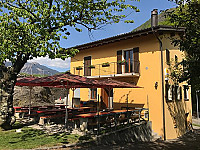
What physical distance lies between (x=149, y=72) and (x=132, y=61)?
166 centimetres

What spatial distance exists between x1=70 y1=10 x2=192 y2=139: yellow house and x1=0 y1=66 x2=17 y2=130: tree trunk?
5437 mm

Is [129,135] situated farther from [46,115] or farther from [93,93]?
[93,93]

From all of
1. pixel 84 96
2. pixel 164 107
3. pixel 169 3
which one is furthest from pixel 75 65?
pixel 169 3

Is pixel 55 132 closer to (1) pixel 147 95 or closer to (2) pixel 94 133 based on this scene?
(2) pixel 94 133

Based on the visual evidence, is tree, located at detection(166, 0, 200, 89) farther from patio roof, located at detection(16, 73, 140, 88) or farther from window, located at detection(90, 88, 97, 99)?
window, located at detection(90, 88, 97, 99)

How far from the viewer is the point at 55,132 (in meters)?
7.57

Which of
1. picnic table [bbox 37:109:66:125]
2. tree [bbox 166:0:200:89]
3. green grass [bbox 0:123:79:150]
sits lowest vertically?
green grass [bbox 0:123:79:150]

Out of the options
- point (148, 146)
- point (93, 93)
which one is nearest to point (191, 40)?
point (148, 146)

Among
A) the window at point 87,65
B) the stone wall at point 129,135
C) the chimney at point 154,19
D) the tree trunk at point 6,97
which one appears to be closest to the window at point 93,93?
the window at point 87,65

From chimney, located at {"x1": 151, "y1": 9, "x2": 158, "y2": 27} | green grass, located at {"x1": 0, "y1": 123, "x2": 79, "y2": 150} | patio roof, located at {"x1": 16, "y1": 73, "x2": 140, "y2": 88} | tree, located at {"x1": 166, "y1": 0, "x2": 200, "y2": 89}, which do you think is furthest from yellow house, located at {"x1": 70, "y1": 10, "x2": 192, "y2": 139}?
tree, located at {"x1": 166, "y1": 0, "x2": 200, "y2": 89}

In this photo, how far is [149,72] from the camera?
38.9 ft

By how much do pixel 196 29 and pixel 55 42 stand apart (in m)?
5.57

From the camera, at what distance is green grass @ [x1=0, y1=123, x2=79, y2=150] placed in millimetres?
5758

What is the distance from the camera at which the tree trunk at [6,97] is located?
25.4 feet
